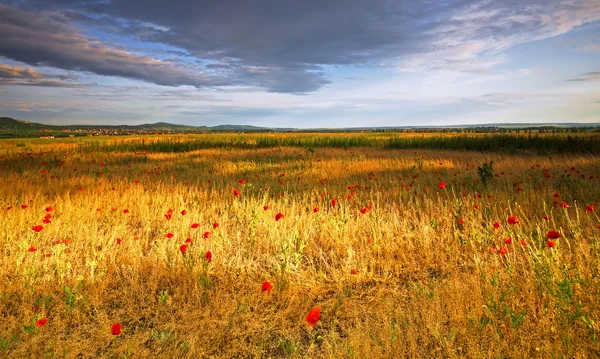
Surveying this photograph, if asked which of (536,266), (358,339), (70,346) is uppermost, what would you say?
(536,266)

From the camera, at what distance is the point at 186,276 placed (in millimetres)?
3836

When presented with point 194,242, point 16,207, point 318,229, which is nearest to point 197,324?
point 194,242

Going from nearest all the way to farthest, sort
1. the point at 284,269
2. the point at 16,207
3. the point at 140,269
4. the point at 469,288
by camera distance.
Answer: the point at 469,288 → the point at 284,269 → the point at 140,269 → the point at 16,207

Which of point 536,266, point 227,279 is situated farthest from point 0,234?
point 536,266

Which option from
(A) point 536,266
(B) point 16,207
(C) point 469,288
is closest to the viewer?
(A) point 536,266

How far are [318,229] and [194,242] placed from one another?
192 centimetres

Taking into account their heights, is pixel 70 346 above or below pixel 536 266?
below

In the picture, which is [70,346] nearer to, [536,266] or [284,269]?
[284,269]

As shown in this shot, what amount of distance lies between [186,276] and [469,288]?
3105mm

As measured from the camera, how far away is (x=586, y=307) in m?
2.64

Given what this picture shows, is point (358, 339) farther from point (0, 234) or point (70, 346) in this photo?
point (0, 234)

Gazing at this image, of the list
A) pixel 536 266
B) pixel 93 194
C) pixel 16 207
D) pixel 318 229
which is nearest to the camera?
pixel 536 266

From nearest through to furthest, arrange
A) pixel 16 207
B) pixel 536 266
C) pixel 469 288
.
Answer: pixel 536 266, pixel 469 288, pixel 16 207

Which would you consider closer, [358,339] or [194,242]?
[358,339]
